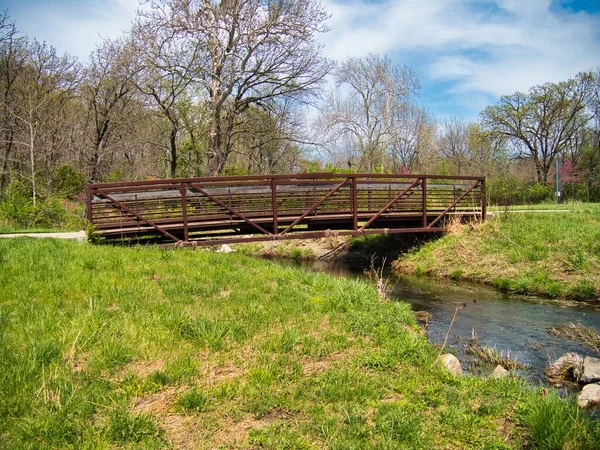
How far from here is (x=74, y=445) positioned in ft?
9.63

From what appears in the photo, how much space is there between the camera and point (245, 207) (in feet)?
41.2

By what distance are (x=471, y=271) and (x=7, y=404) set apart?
12.3m

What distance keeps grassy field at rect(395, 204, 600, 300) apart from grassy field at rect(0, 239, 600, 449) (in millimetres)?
6524

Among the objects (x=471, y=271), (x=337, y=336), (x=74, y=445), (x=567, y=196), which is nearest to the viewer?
(x=74, y=445)

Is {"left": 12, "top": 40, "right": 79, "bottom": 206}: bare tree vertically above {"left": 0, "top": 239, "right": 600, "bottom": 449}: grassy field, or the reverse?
{"left": 12, "top": 40, "right": 79, "bottom": 206}: bare tree

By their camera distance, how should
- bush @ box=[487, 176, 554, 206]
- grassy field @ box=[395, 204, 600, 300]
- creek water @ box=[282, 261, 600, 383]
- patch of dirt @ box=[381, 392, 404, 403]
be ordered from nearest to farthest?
1. patch of dirt @ box=[381, 392, 404, 403]
2. creek water @ box=[282, 261, 600, 383]
3. grassy field @ box=[395, 204, 600, 300]
4. bush @ box=[487, 176, 554, 206]

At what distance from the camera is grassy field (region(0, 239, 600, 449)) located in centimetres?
321

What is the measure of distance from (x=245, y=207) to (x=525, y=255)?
27.6 feet

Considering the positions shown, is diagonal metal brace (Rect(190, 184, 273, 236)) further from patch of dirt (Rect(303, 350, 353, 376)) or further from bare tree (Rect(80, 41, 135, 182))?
bare tree (Rect(80, 41, 135, 182))

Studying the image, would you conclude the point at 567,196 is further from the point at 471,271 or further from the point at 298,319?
the point at 298,319

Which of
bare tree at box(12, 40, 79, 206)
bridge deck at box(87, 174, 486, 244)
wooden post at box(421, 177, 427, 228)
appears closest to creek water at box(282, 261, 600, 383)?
wooden post at box(421, 177, 427, 228)

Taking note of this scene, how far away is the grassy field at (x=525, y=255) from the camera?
431 inches

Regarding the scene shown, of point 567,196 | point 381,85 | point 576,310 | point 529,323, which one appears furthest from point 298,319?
point 381,85

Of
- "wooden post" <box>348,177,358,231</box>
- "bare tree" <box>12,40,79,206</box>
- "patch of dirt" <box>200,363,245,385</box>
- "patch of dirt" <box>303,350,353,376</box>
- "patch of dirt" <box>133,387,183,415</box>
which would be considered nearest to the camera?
"patch of dirt" <box>133,387,183,415</box>
